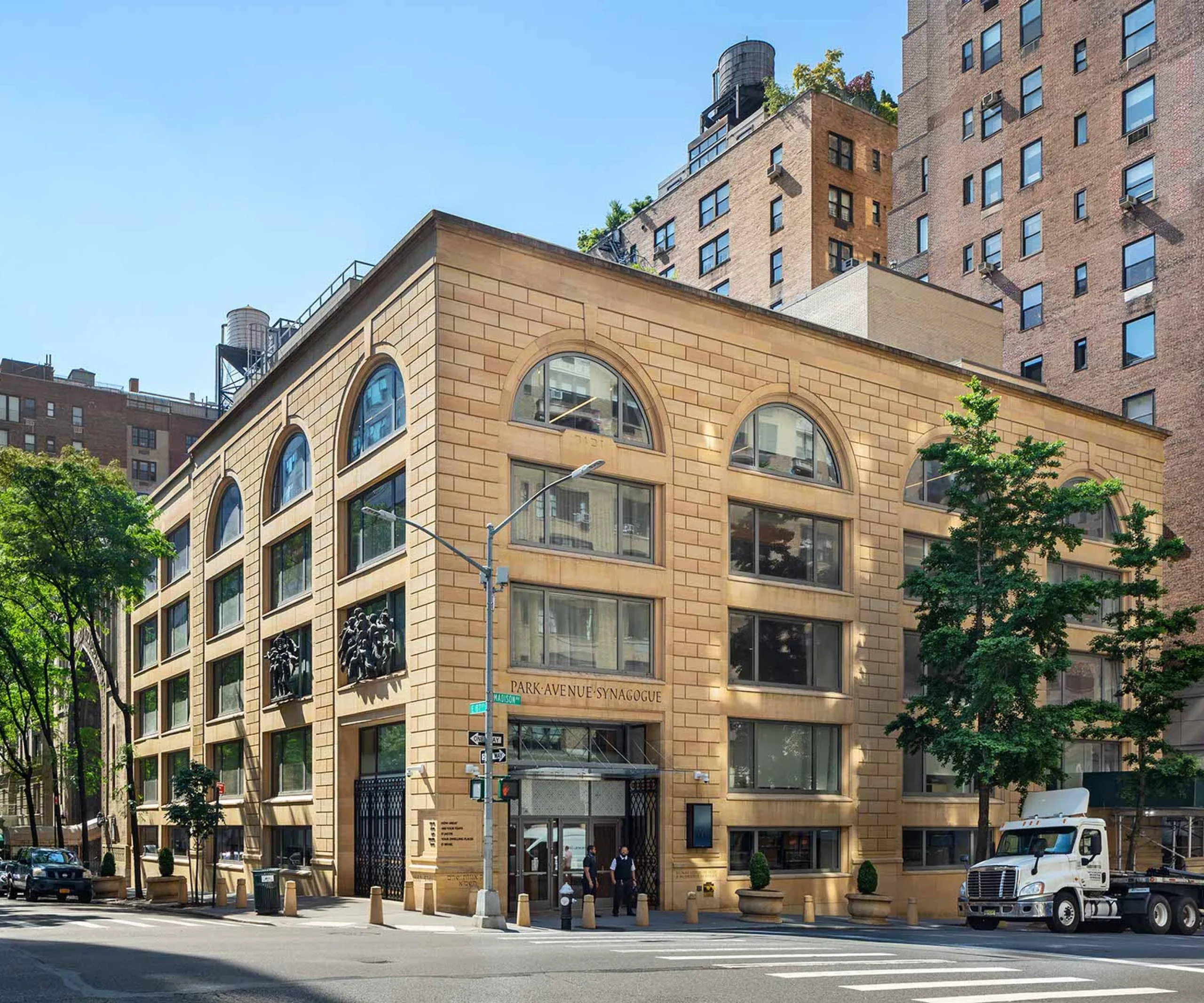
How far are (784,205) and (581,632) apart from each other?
38.4 meters

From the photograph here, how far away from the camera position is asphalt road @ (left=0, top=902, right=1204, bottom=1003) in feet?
48.1

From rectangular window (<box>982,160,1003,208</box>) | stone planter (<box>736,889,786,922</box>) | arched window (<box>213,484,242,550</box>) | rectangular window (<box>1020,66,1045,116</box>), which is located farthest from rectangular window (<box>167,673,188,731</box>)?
rectangular window (<box>1020,66,1045,116</box>)

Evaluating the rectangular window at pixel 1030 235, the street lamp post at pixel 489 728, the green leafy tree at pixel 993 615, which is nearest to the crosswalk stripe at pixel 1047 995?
the street lamp post at pixel 489 728

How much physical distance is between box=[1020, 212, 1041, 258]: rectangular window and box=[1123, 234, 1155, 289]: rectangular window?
15.5 feet

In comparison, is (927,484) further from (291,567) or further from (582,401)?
(291,567)

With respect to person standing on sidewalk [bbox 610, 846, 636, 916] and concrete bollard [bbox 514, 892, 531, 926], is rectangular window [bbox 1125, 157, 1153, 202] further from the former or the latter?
concrete bollard [bbox 514, 892, 531, 926]

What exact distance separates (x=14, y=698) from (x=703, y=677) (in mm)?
42351

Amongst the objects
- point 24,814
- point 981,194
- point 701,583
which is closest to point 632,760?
point 701,583

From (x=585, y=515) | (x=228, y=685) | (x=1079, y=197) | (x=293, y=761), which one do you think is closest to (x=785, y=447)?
(x=585, y=515)

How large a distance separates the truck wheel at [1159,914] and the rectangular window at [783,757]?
31.1 ft

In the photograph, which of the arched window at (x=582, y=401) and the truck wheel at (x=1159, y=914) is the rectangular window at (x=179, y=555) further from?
the truck wheel at (x=1159, y=914)

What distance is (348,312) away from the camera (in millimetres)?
37188

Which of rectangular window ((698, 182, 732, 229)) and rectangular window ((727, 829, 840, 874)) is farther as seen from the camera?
rectangular window ((698, 182, 732, 229))

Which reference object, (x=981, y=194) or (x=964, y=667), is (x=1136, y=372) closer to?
(x=981, y=194)
